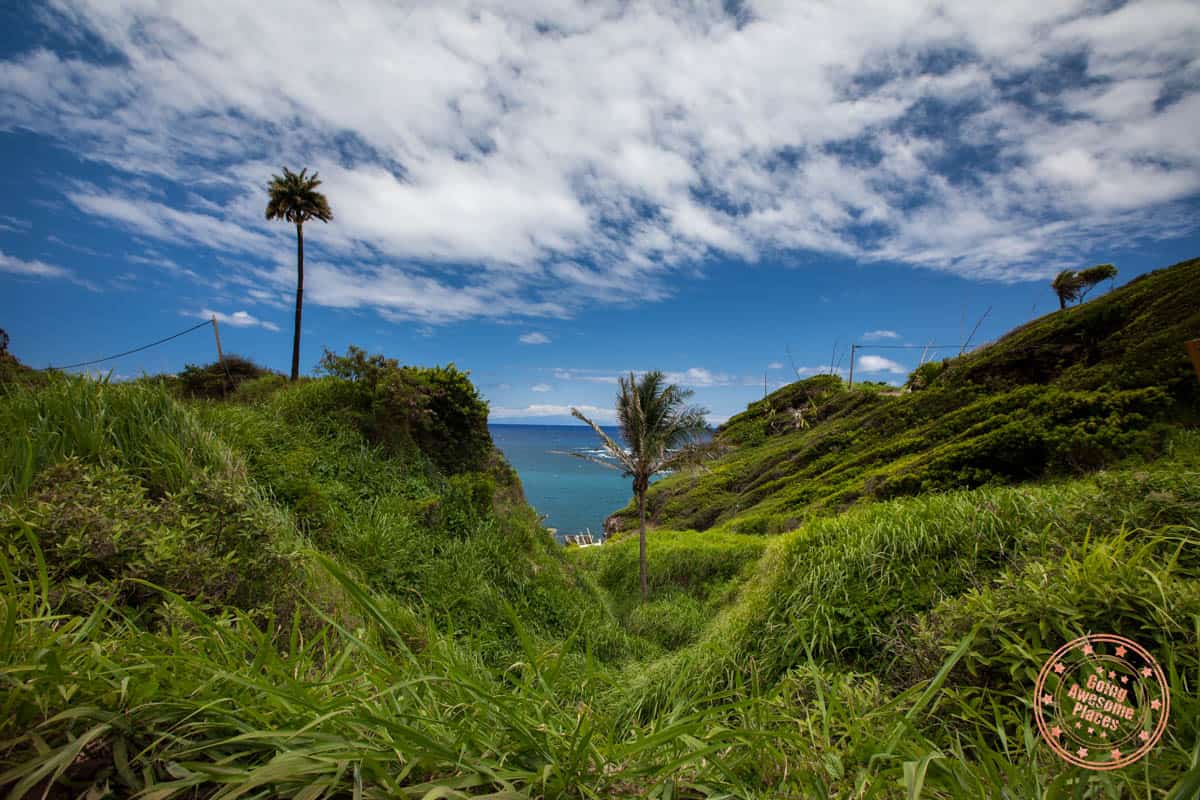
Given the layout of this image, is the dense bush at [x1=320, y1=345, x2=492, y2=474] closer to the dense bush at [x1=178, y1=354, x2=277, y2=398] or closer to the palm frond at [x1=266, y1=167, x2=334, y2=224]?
the dense bush at [x1=178, y1=354, x2=277, y2=398]

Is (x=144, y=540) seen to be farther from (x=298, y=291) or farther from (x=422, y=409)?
(x=298, y=291)

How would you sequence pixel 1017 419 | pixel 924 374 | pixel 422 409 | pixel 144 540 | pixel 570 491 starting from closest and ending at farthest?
pixel 144 540 < pixel 422 409 < pixel 1017 419 < pixel 924 374 < pixel 570 491

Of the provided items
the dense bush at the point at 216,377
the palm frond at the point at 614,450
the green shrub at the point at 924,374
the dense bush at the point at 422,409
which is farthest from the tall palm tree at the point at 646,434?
the green shrub at the point at 924,374

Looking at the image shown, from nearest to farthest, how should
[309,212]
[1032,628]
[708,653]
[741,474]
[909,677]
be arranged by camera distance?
[1032,628], [909,677], [708,653], [309,212], [741,474]

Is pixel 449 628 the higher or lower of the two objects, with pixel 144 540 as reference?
lower

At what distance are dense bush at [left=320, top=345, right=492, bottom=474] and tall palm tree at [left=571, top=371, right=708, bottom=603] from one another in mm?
7666

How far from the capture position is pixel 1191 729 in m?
1.40

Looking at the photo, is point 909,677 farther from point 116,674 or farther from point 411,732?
point 116,674

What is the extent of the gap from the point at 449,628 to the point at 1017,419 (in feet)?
65.6

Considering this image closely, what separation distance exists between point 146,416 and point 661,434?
56.5ft

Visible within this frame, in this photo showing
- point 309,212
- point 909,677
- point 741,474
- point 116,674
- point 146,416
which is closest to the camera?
point 116,674

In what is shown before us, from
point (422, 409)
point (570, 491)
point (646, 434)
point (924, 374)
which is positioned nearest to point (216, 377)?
point (422, 409)

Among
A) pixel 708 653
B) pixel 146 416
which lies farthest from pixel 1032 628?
pixel 146 416

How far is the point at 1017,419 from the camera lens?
51.3ft
